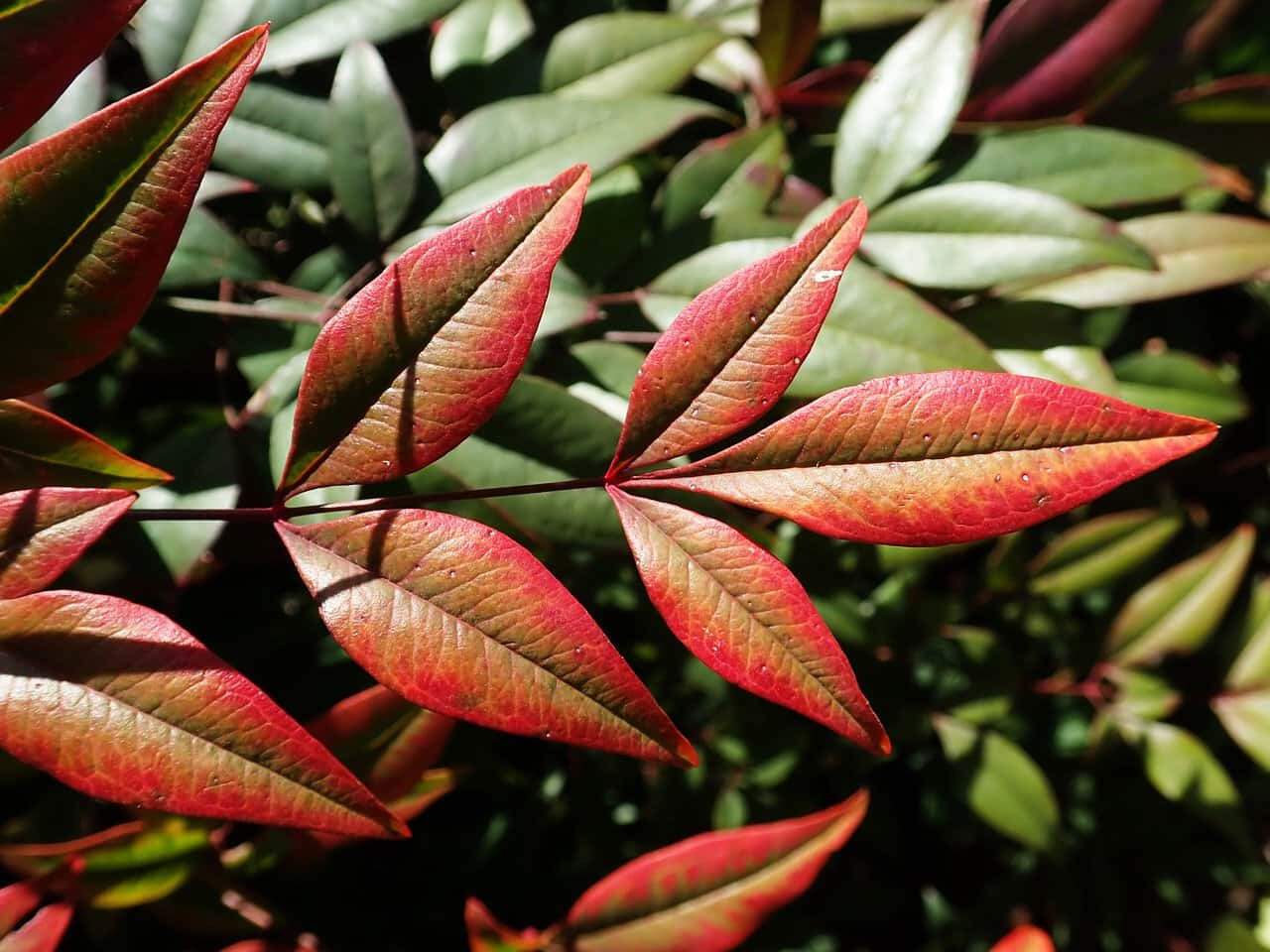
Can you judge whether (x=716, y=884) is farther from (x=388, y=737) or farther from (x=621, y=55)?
(x=621, y=55)

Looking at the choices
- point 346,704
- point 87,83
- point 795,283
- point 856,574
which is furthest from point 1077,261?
point 87,83

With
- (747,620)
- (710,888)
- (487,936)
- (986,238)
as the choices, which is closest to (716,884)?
(710,888)

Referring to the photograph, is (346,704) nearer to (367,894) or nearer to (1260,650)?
(367,894)

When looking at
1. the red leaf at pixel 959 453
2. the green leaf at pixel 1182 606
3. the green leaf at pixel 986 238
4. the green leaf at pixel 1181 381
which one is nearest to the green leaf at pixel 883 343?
the green leaf at pixel 986 238

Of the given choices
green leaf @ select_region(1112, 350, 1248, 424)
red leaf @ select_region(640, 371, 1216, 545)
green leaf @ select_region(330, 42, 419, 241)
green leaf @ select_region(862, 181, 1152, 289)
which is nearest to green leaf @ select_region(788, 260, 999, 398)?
green leaf @ select_region(862, 181, 1152, 289)

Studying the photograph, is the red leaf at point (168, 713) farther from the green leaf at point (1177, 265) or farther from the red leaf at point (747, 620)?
the green leaf at point (1177, 265)
